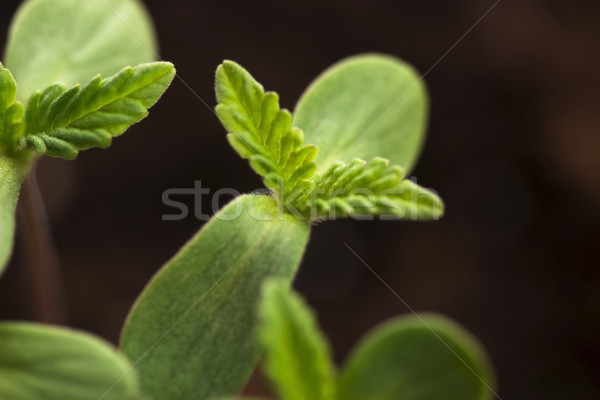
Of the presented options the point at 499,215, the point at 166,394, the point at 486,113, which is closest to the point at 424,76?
the point at 486,113

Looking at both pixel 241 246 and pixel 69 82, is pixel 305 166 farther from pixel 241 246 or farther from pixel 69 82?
pixel 69 82

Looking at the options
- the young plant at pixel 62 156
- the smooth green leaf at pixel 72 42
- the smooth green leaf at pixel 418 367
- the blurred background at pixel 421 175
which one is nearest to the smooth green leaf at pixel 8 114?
the young plant at pixel 62 156

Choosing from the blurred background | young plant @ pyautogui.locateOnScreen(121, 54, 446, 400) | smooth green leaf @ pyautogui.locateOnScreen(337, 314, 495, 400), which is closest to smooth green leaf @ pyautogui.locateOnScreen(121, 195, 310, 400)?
young plant @ pyautogui.locateOnScreen(121, 54, 446, 400)

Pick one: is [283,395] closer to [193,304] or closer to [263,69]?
[193,304]

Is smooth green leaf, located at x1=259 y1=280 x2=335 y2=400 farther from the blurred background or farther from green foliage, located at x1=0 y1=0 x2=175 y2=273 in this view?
the blurred background

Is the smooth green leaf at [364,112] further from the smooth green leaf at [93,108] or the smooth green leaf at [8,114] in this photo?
the smooth green leaf at [8,114]
